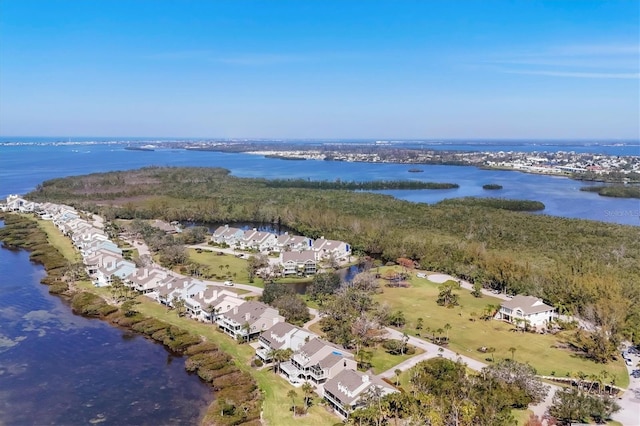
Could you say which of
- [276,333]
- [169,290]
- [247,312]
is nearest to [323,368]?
[276,333]

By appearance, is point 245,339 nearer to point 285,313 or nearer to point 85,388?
point 285,313

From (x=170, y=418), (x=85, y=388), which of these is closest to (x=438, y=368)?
(x=170, y=418)

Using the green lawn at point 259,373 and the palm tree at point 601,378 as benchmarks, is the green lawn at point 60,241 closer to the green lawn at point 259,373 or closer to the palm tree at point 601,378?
the green lawn at point 259,373

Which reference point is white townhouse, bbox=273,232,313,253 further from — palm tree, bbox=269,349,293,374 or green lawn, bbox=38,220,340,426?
palm tree, bbox=269,349,293,374

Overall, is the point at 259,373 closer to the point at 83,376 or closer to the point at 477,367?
the point at 83,376

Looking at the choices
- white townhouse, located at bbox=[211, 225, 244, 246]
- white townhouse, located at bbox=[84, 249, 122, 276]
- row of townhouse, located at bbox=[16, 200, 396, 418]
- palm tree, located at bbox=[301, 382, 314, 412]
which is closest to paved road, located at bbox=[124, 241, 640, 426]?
row of townhouse, located at bbox=[16, 200, 396, 418]

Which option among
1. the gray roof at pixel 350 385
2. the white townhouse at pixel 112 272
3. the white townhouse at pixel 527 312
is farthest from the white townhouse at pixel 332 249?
the gray roof at pixel 350 385

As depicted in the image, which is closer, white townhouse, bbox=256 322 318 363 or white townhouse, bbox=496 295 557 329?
white townhouse, bbox=256 322 318 363
